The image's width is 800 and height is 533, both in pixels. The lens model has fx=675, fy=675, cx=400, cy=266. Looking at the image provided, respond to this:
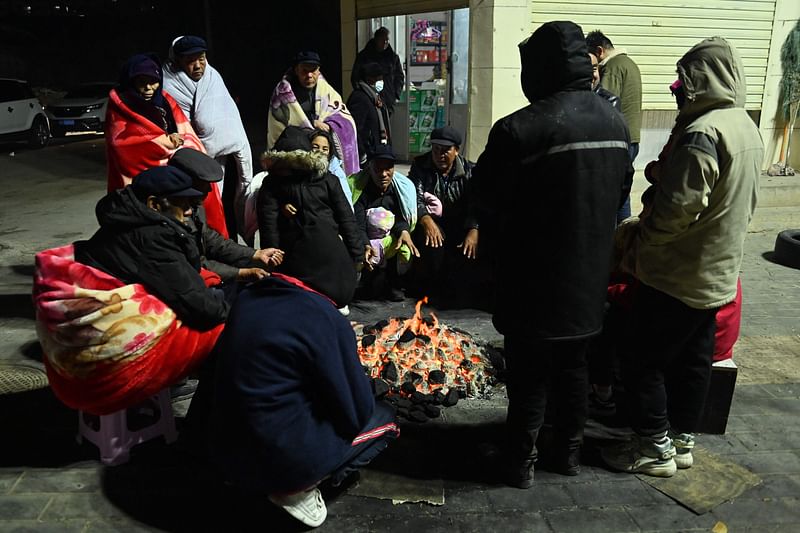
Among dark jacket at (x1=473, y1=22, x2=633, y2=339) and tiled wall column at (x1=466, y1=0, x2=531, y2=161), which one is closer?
dark jacket at (x1=473, y1=22, x2=633, y2=339)

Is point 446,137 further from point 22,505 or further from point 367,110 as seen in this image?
point 22,505

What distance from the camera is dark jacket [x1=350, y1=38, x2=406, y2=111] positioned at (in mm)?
10219

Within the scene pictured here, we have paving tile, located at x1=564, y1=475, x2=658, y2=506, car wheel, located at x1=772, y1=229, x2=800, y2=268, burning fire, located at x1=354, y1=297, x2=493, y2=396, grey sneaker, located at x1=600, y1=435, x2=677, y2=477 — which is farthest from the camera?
car wheel, located at x1=772, y1=229, x2=800, y2=268

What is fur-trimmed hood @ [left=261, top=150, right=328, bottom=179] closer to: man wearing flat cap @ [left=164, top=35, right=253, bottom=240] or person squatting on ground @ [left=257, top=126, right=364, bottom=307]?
person squatting on ground @ [left=257, top=126, right=364, bottom=307]

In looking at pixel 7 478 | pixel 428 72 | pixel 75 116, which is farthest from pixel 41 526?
pixel 75 116

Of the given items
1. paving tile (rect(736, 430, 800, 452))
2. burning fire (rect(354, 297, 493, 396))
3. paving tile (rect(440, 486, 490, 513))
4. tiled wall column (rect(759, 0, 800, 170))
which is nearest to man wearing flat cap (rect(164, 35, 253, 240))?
burning fire (rect(354, 297, 493, 396))

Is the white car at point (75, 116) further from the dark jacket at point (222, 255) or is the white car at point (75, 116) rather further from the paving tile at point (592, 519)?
the paving tile at point (592, 519)

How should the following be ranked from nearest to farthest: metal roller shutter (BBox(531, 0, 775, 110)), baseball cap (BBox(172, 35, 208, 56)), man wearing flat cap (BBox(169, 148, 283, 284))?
1. man wearing flat cap (BBox(169, 148, 283, 284))
2. baseball cap (BBox(172, 35, 208, 56))
3. metal roller shutter (BBox(531, 0, 775, 110))

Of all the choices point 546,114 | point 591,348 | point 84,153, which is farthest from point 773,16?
point 84,153

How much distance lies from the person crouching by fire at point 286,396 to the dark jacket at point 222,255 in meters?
1.39

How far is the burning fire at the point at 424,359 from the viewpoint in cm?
458

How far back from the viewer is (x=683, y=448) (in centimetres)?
374

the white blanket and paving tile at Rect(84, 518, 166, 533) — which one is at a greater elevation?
the white blanket

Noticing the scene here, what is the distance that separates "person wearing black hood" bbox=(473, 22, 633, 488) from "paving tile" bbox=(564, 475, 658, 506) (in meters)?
0.31
